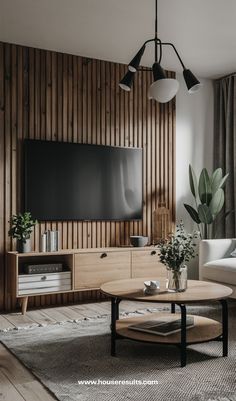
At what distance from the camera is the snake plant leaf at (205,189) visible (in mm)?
5340

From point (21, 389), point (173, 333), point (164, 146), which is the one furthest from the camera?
point (164, 146)

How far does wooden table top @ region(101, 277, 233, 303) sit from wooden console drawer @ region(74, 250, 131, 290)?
1164 millimetres

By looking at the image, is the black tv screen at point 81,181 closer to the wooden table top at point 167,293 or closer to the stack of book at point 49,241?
the stack of book at point 49,241

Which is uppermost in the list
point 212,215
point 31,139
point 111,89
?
point 111,89

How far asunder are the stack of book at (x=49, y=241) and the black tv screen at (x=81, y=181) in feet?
0.86

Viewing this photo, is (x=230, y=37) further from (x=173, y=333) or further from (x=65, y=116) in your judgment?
(x=173, y=333)

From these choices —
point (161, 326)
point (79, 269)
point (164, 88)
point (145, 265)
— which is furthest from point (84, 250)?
point (164, 88)

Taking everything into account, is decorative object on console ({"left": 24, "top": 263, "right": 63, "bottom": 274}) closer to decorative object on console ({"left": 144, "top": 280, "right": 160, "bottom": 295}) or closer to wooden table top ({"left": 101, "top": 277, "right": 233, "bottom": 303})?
wooden table top ({"left": 101, "top": 277, "right": 233, "bottom": 303})

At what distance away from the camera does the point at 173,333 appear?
10.2ft

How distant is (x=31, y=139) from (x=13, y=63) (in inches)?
30.2

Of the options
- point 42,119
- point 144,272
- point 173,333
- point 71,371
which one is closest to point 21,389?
point 71,371

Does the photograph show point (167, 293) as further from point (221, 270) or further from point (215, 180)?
point (215, 180)

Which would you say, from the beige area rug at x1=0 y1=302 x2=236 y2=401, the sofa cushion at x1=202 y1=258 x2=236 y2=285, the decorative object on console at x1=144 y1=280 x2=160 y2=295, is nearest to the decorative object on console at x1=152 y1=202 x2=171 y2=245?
the sofa cushion at x1=202 y1=258 x2=236 y2=285

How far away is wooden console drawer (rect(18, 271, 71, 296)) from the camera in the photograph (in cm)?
432
